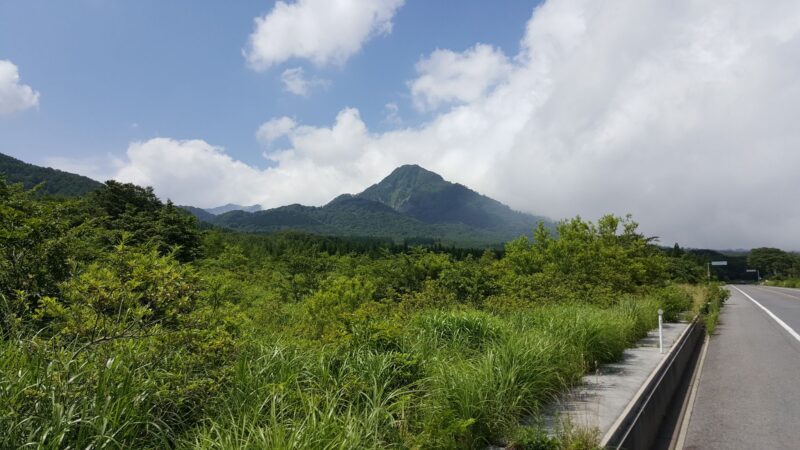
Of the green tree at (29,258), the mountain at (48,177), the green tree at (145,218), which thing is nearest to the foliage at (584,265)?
the green tree at (29,258)

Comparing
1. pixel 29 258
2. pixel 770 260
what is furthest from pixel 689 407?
pixel 770 260

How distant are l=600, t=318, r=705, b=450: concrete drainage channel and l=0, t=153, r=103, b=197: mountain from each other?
119750 mm

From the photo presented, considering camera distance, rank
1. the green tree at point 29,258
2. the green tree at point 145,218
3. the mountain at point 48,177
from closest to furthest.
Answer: the green tree at point 29,258 < the green tree at point 145,218 < the mountain at point 48,177

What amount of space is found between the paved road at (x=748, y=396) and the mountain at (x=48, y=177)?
120m

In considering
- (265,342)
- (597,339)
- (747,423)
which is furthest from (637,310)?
(265,342)

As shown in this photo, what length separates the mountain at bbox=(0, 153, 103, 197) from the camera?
104 metres

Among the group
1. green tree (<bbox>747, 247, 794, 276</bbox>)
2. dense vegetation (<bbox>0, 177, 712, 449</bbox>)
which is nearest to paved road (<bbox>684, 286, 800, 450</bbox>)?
dense vegetation (<bbox>0, 177, 712, 449</bbox>)

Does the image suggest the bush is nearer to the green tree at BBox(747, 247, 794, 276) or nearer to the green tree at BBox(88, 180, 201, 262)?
the green tree at BBox(88, 180, 201, 262)

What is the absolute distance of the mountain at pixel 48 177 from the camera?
10381cm

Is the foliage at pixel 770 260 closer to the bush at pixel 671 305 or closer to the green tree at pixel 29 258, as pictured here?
the bush at pixel 671 305

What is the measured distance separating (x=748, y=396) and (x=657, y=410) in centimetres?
242

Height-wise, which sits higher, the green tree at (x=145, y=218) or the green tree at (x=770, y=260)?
the green tree at (x=770, y=260)

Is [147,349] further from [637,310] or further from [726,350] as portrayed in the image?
[726,350]

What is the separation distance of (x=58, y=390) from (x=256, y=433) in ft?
4.45
